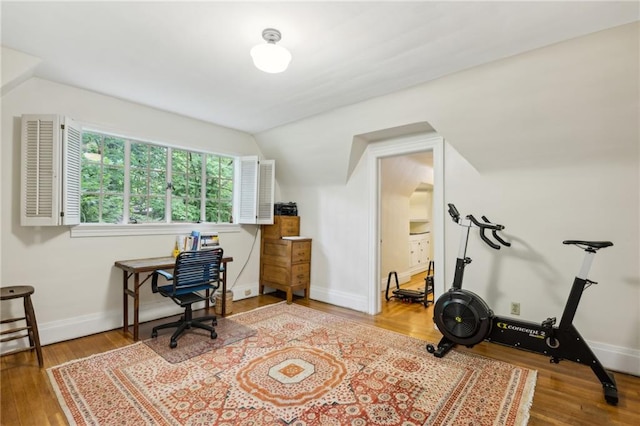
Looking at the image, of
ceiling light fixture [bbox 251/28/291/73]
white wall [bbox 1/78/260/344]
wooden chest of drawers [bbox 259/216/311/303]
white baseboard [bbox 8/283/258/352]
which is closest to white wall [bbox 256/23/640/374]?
ceiling light fixture [bbox 251/28/291/73]

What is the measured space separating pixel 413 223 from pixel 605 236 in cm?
418

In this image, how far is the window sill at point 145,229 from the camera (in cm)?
312

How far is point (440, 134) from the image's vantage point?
124 inches

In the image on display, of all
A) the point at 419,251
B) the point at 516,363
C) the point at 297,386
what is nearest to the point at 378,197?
the point at 516,363

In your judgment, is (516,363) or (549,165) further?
(549,165)


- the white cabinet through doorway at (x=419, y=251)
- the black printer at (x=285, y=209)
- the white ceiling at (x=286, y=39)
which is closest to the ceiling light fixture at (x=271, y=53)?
the white ceiling at (x=286, y=39)

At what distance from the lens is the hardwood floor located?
1870mm

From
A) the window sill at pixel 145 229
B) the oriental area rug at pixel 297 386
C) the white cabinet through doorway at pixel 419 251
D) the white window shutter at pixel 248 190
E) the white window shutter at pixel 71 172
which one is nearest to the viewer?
the oriental area rug at pixel 297 386

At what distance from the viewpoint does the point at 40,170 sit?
273 cm

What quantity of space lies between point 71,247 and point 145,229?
0.70 metres

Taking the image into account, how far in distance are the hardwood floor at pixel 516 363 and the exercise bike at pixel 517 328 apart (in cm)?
13

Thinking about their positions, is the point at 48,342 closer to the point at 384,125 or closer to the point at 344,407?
the point at 344,407

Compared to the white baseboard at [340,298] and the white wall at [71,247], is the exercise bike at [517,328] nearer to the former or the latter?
the white baseboard at [340,298]

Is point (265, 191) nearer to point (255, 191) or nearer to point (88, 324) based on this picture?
point (255, 191)
